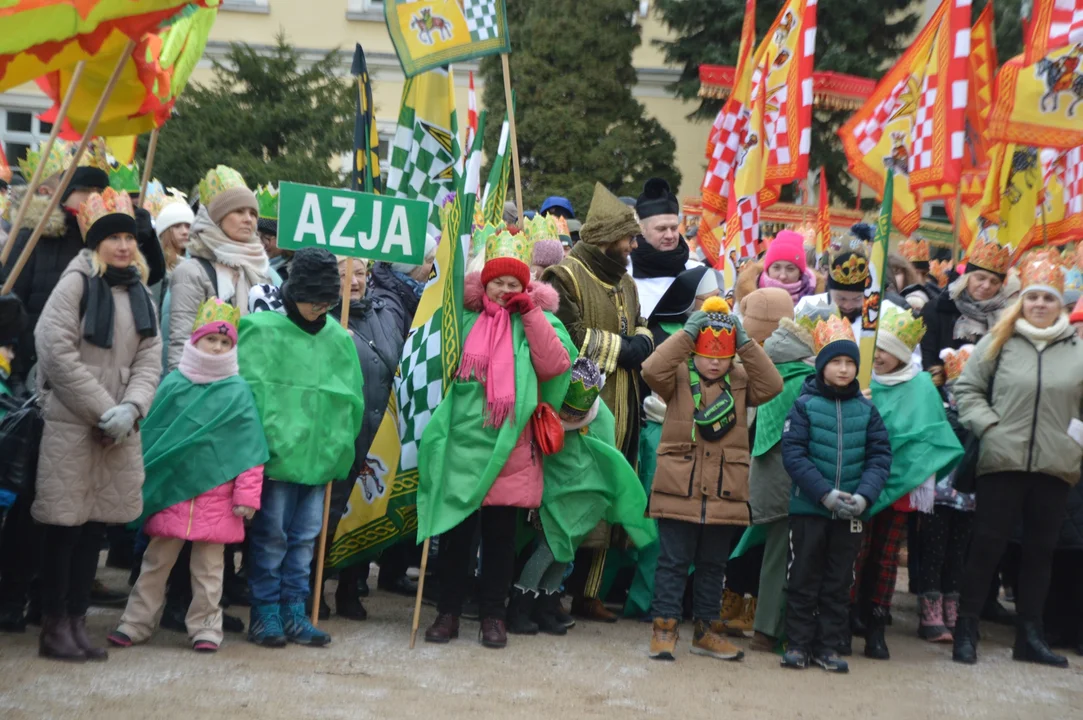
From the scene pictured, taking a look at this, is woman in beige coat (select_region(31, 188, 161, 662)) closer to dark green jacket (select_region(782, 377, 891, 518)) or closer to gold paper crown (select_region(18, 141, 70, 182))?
gold paper crown (select_region(18, 141, 70, 182))

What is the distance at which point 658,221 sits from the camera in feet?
29.5

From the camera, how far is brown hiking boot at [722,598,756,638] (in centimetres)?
842

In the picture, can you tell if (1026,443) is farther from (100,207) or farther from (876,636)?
(100,207)

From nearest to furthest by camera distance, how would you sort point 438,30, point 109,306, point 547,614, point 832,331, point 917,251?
point 109,306 → point 832,331 → point 547,614 → point 438,30 → point 917,251

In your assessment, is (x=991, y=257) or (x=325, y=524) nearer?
(x=325, y=524)

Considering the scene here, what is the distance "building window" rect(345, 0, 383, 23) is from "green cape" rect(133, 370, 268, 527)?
22.5 m

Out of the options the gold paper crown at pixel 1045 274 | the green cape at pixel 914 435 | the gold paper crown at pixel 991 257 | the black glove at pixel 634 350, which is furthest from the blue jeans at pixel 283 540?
the gold paper crown at pixel 991 257

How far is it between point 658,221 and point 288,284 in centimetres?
260

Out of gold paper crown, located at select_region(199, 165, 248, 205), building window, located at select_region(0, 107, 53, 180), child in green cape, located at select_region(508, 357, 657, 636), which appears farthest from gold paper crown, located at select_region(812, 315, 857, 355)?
building window, located at select_region(0, 107, 53, 180)

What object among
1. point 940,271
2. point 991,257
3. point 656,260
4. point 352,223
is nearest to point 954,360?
point 991,257

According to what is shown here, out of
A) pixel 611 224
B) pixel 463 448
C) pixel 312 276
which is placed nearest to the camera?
pixel 312 276

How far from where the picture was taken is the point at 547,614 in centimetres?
802

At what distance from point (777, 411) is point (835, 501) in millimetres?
818

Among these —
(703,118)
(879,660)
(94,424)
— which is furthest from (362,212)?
(703,118)
